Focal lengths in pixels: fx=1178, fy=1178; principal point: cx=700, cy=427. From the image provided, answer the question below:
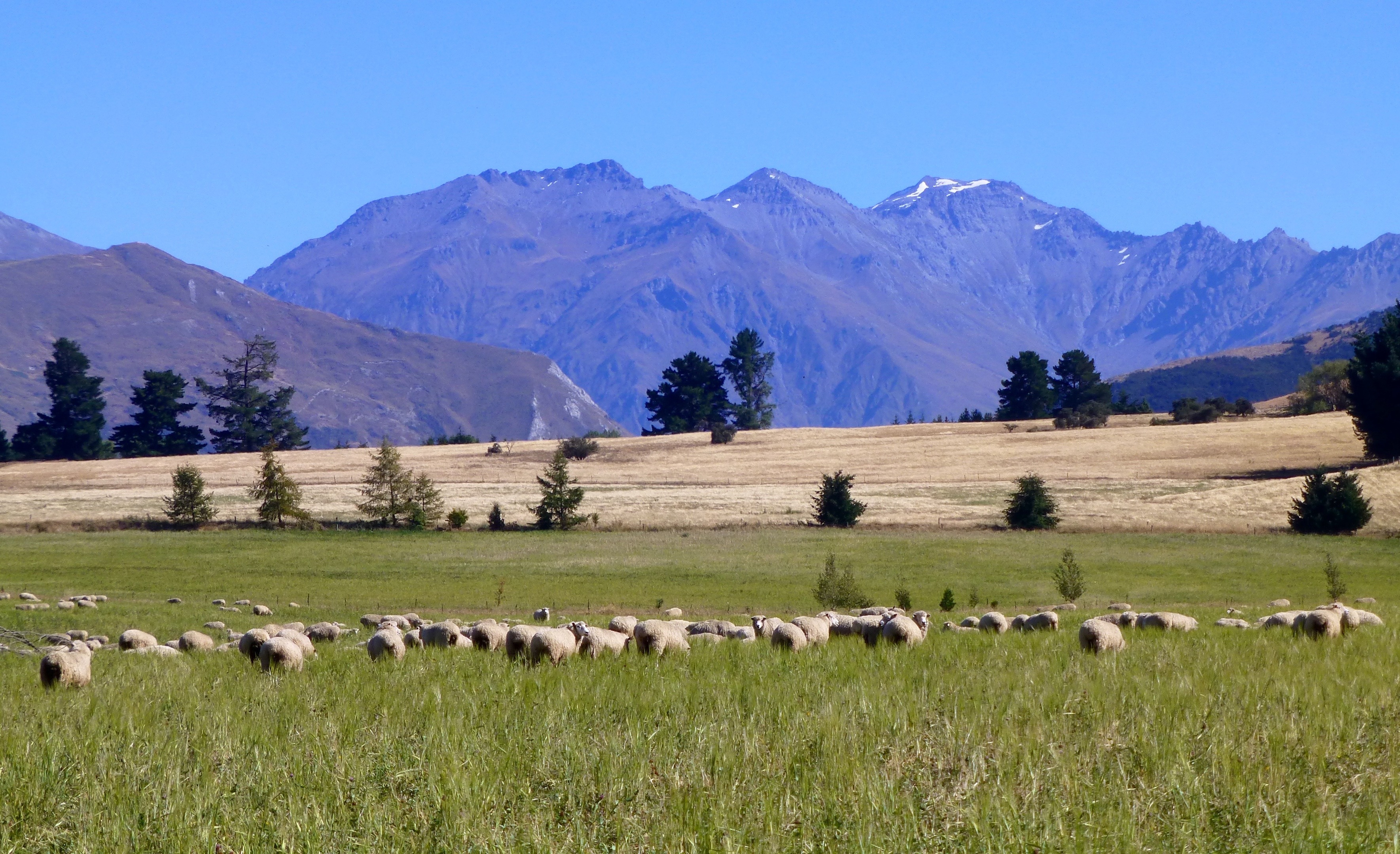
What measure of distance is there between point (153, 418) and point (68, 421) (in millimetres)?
9771

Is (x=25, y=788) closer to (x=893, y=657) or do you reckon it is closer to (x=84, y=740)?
(x=84, y=740)

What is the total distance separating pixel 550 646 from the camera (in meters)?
13.8

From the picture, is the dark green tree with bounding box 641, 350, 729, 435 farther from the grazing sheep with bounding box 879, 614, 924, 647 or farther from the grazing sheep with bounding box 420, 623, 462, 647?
the grazing sheep with bounding box 879, 614, 924, 647

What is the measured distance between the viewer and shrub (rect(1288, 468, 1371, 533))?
2261 inches

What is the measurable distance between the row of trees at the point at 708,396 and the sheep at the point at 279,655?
11808 centimetres

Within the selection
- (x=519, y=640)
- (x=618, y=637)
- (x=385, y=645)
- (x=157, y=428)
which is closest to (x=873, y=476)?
(x=618, y=637)

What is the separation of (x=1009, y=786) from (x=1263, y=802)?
142 cm

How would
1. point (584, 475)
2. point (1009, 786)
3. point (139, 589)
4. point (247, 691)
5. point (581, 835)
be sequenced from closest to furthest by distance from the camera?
point (581, 835) → point (1009, 786) → point (247, 691) → point (139, 589) → point (584, 475)

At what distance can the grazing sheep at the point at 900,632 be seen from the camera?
15.9 metres

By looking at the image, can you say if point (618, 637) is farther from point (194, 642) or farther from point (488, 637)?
point (194, 642)

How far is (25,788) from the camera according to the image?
25.0 feet

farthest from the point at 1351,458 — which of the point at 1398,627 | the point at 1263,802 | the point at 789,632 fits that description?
the point at 1263,802

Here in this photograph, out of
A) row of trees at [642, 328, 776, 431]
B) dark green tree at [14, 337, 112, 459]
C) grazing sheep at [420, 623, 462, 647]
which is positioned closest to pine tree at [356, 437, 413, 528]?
grazing sheep at [420, 623, 462, 647]

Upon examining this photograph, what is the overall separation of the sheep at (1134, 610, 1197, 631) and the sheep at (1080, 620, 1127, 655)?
4.22 m
